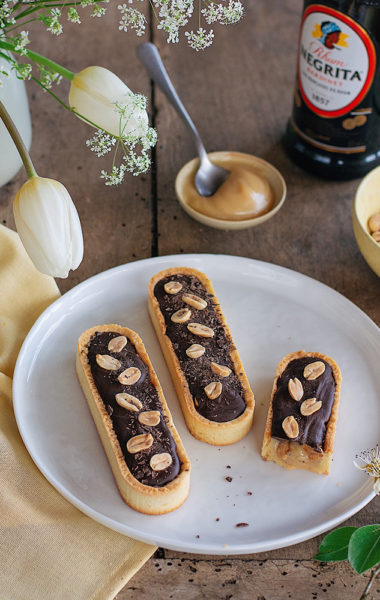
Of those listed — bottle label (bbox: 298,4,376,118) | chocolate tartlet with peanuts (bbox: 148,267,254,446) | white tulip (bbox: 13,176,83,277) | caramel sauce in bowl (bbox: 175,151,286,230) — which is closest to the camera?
white tulip (bbox: 13,176,83,277)

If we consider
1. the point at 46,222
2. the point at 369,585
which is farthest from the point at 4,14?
the point at 369,585

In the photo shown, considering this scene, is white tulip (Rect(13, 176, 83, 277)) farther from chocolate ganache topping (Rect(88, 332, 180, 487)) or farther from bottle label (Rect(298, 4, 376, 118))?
bottle label (Rect(298, 4, 376, 118))

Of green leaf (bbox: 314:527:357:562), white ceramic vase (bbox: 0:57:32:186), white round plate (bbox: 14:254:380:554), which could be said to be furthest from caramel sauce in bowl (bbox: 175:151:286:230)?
Answer: green leaf (bbox: 314:527:357:562)

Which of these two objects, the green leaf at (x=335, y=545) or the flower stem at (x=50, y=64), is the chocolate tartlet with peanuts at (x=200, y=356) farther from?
the flower stem at (x=50, y=64)

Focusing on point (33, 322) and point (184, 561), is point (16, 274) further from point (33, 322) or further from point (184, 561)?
point (184, 561)

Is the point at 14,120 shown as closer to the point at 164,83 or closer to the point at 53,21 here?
the point at 164,83

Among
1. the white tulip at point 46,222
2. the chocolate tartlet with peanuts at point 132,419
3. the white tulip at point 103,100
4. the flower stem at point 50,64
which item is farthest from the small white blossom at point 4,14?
the chocolate tartlet with peanuts at point 132,419
